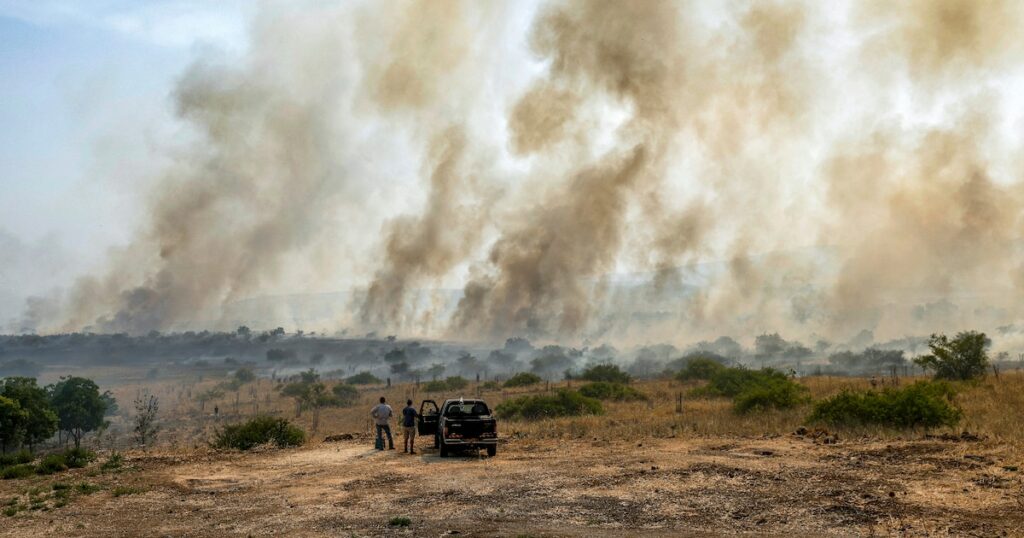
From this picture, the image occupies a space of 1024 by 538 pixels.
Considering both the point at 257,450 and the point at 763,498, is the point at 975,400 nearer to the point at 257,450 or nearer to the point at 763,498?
the point at 763,498

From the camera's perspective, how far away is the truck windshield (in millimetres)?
23453

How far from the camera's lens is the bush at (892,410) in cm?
2169

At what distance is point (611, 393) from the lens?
4312cm

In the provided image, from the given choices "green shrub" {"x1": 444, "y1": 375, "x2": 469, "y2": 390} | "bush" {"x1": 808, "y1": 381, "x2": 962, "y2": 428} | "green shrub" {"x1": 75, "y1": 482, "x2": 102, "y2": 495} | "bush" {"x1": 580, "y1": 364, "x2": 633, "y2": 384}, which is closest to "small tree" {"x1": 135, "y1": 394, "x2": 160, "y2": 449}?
"green shrub" {"x1": 75, "y1": 482, "x2": 102, "y2": 495}

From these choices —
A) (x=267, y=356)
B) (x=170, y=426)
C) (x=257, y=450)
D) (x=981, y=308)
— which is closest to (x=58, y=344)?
(x=267, y=356)

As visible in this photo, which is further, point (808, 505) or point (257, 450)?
point (257, 450)

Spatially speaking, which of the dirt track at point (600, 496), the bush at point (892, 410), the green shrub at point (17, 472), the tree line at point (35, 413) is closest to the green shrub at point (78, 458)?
the green shrub at point (17, 472)

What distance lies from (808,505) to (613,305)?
166m

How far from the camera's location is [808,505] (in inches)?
518

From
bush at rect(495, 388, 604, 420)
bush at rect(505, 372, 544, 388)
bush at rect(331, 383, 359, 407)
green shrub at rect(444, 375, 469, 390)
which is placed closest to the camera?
bush at rect(495, 388, 604, 420)

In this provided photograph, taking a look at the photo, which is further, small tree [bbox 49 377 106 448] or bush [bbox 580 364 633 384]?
bush [bbox 580 364 633 384]

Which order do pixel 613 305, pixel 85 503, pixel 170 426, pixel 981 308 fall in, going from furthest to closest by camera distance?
1. pixel 613 305
2. pixel 981 308
3. pixel 170 426
4. pixel 85 503

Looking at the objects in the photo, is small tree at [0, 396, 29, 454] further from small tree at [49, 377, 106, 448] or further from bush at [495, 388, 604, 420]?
bush at [495, 388, 604, 420]

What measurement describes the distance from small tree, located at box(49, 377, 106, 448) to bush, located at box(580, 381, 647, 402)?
32.5m
